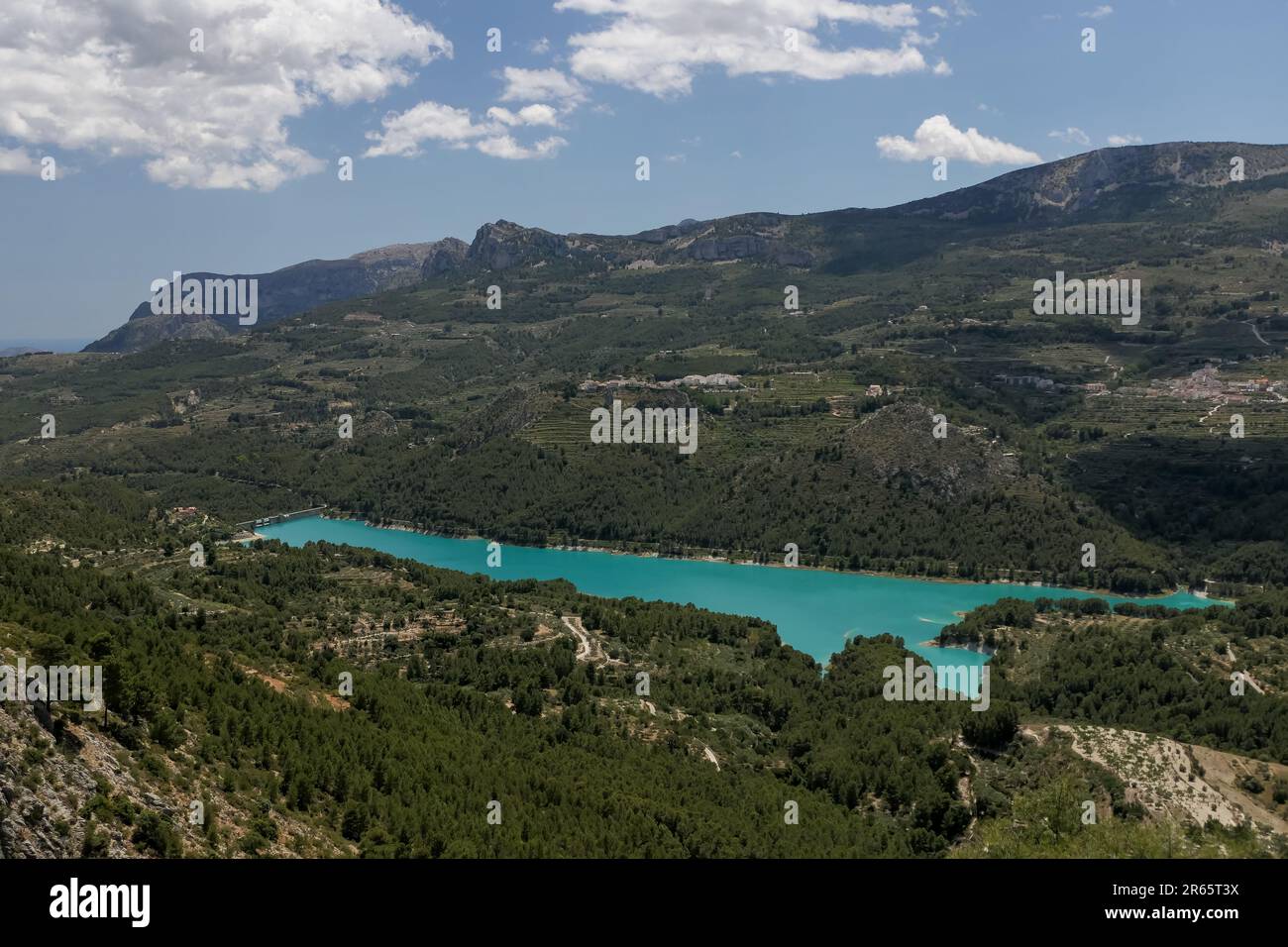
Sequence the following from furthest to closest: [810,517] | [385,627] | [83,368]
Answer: [83,368] < [810,517] < [385,627]
